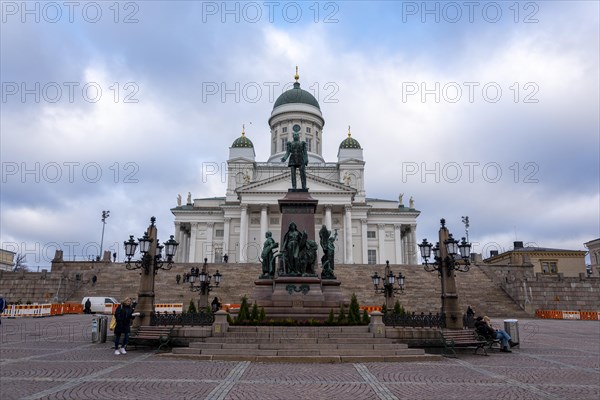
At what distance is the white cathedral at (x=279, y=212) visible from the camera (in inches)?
2601

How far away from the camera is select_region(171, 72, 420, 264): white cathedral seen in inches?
2601

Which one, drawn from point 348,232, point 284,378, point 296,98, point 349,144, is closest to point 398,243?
point 348,232

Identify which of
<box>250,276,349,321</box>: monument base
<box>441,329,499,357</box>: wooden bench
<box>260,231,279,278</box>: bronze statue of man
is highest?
<box>260,231,279,278</box>: bronze statue of man

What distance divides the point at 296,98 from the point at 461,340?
2870 inches

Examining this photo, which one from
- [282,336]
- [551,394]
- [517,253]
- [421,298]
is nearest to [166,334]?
[282,336]

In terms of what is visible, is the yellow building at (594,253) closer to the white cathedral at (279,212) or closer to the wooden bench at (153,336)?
the white cathedral at (279,212)

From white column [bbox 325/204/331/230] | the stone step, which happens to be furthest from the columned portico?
the stone step

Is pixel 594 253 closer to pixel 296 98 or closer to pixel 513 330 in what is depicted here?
pixel 296 98

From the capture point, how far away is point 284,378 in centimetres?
948

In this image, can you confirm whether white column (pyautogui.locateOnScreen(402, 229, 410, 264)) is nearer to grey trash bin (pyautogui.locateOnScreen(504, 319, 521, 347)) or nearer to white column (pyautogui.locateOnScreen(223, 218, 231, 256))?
white column (pyautogui.locateOnScreen(223, 218, 231, 256))

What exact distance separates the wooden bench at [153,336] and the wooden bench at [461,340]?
28.4 feet

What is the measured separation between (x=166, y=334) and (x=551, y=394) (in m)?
10.6

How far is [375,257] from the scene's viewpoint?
7144 cm

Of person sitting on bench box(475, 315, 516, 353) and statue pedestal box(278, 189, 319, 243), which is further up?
statue pedestal box(278, 189, 319, 243)
